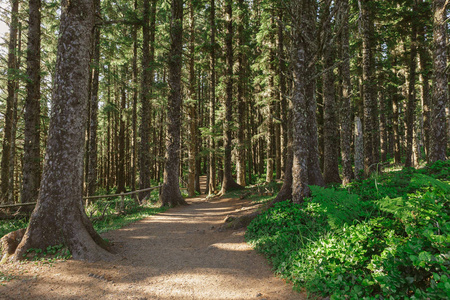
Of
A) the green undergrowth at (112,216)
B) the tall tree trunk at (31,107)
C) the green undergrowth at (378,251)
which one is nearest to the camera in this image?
the green undergrowth at (378,251)

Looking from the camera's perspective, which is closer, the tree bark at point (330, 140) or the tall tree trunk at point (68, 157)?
the tall tree trunk at point (68, 157)

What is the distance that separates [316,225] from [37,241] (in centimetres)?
635

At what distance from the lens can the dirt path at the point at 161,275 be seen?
12.8 ft

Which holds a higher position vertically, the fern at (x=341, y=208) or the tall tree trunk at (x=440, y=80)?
the tall tree trunk at (x=440, y=80)

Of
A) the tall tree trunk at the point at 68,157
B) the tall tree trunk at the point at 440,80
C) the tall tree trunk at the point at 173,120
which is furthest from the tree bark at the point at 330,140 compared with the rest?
the tall tree trunk at the point at 68,157

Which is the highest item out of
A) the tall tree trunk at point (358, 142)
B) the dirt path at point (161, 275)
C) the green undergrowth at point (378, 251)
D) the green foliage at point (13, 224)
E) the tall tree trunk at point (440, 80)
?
the tall tree trunk at point (440, 80)

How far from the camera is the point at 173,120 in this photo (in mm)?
Answer: 13938

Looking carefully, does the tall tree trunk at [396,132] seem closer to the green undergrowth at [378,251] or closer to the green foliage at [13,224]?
the green undergrowth at [378,251]

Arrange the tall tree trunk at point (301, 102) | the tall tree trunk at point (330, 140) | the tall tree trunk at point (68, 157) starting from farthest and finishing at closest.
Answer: the tall tree trunk at point (330, 140), the tall tree trunk at point (301, 102), the tall tree trunk at point (68, 157)

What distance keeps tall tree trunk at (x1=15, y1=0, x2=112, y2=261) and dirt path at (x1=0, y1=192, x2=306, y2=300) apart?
0.58 m

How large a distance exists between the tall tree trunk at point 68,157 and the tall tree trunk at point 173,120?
25.8ft

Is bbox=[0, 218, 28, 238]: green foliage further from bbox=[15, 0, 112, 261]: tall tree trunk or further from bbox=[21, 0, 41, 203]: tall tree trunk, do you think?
bbox=[15, 0, 112, 261]: tall tree trunk

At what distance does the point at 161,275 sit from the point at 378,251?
4085mm

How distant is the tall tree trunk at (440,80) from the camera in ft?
29.9
